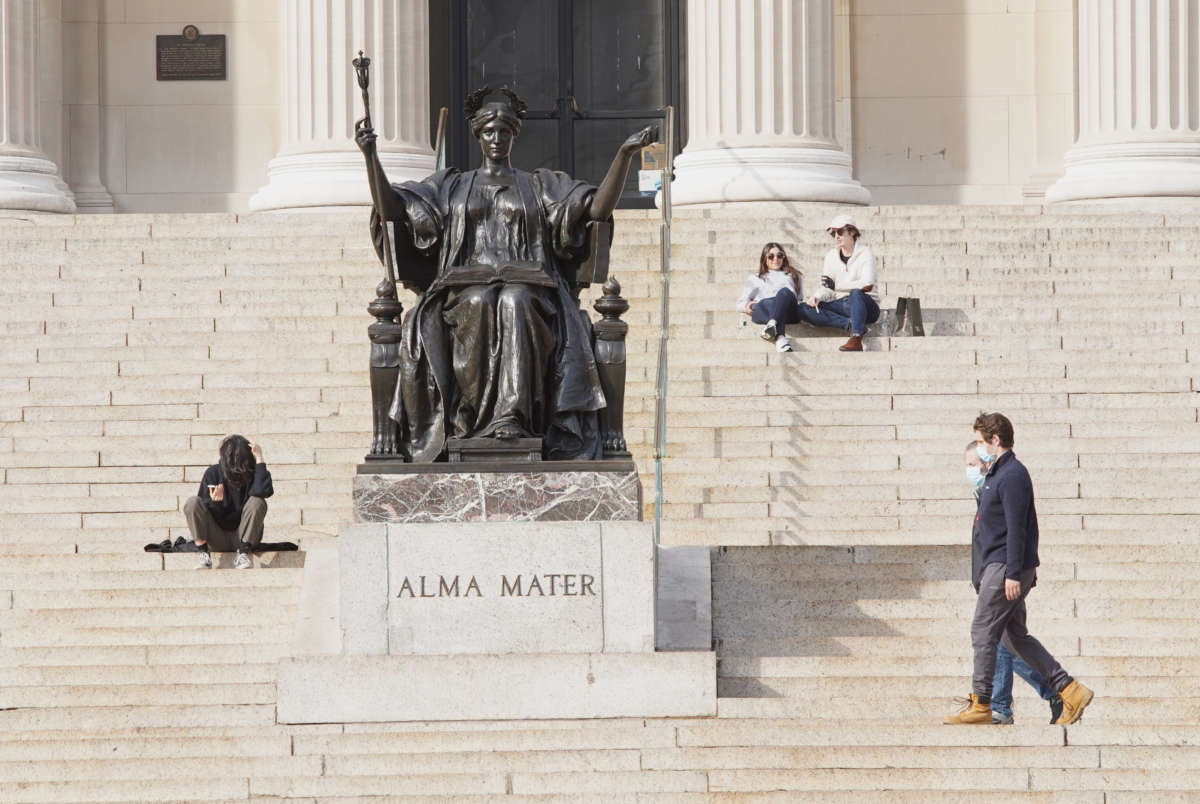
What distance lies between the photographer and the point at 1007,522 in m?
11.6

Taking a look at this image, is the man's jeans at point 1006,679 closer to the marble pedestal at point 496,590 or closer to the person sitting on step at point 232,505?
the marble pedestal at point 496,590

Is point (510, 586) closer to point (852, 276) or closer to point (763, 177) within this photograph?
point (852, 276)

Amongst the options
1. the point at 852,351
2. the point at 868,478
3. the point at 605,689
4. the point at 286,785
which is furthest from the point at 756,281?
the point at 286,785

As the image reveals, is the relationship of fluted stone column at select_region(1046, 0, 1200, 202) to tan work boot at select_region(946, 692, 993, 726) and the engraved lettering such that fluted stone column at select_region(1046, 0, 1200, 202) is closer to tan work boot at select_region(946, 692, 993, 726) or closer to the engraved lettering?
tan work boot at select_region(946, 692, 993, 726)

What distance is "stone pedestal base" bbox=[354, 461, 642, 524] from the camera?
40.7 feet


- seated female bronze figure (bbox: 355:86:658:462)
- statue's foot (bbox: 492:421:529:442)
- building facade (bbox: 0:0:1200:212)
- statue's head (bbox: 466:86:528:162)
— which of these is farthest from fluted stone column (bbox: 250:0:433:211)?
statue's foot (bbox: 492:421:529:442)

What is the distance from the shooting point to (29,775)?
37.3 ft

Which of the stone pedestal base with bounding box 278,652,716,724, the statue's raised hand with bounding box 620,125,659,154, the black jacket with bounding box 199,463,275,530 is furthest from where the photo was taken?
the black jacket with bounding box 199,463,275,530

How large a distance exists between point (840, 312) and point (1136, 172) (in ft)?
17.8

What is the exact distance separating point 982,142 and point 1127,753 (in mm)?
15675

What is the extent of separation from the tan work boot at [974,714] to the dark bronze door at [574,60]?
1530 centimetres

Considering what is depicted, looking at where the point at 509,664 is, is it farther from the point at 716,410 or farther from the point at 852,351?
the point at 852,351

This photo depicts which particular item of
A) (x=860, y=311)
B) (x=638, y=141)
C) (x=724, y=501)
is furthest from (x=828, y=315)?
(x=638, y=141)

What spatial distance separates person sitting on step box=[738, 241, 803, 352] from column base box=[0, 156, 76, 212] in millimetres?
7820
